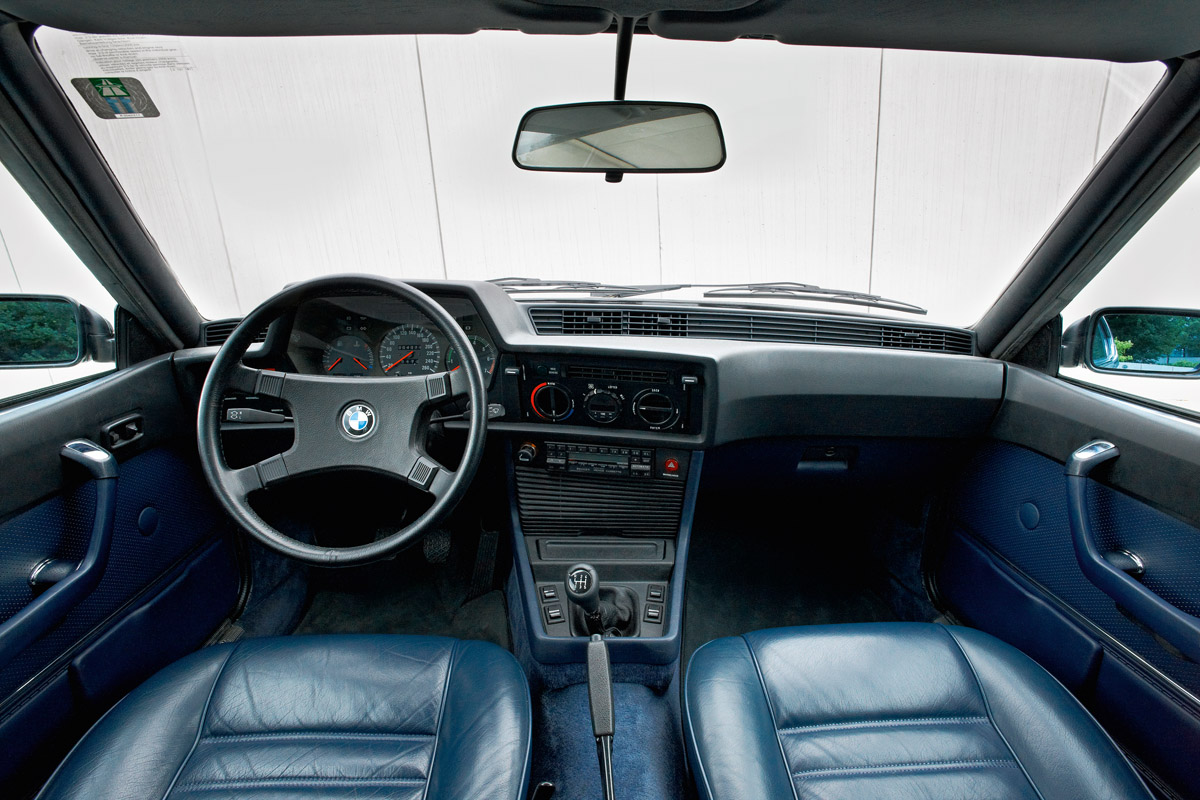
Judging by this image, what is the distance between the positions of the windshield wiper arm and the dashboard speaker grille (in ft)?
2.22

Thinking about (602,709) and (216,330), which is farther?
(216,330)

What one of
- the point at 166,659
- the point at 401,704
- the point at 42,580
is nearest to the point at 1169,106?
the point at 401,704

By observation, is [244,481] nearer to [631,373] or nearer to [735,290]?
[631,373]

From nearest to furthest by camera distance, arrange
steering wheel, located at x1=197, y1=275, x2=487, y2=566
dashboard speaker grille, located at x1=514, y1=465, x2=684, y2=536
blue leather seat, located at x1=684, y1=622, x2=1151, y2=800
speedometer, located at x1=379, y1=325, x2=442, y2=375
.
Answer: blue leather seat, located at x1=684, y1=622, x2=1151, y2=800
steering wheel, located at x1=197, y1=275, x2=487, y2=566
speedometer, located at x1=379, y1=325, x2=442, y2=375
dashboard speaker grille, located at x1=514, y1=465, x2=684, y2=536

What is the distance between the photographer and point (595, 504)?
2021 mm

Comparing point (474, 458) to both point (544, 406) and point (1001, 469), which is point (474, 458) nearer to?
point (544, 406)

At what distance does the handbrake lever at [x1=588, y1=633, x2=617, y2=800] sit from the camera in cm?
127

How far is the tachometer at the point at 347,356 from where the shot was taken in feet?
6.18

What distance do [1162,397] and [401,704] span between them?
6.55ft

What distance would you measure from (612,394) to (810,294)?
0.79 meters

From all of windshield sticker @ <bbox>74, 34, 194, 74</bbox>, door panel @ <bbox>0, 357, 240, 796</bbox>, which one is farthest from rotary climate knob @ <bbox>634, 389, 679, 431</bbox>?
windshield sticker @ <bbox>74, 34, 194, 74</bbox>

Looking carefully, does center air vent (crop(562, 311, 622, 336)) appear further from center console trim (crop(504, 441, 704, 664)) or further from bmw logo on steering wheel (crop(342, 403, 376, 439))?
bmw logo on steering wheel (crop(342, 403, 376, 439))

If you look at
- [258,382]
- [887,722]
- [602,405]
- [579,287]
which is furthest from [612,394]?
[887,722]

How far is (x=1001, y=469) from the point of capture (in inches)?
76.7
